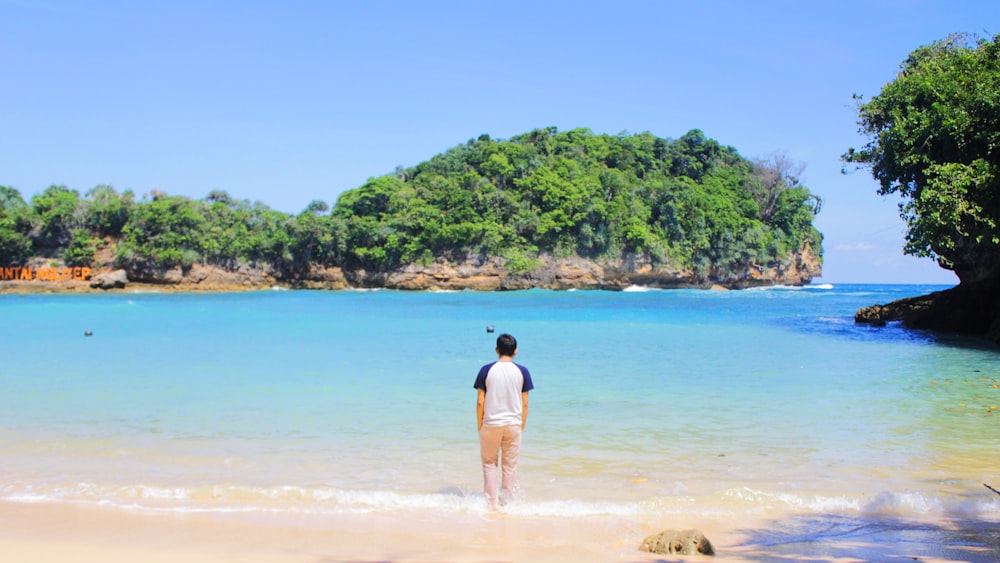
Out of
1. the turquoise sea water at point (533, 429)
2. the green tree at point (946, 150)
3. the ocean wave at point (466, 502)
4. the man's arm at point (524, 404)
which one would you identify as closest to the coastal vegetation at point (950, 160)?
the green tree at point (946, 150)

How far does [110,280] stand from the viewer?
224 ft

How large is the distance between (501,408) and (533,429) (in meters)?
3.43

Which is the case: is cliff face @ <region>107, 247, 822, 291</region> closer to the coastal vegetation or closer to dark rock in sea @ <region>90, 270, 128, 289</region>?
dark rock in sea @ <region>90, 270, 128, 289</region>

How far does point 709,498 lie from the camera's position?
6117mm

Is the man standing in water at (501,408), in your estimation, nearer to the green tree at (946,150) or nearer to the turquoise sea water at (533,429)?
the turquoise sea water at (533,429)

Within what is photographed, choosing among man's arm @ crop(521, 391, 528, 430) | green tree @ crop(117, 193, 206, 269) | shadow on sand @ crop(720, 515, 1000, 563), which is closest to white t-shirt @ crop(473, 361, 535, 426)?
man's arm @ crop(521, 391, 528, 430)

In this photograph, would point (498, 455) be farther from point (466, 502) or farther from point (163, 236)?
point (163, 236)

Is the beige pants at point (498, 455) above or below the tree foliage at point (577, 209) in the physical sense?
below

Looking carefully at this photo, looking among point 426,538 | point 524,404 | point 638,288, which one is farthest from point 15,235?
point 426,538

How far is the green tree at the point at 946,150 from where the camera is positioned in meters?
17.1

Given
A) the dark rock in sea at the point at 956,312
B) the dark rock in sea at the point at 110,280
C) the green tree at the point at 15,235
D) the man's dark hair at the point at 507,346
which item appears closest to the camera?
the man's dark hair at the point at 507,346

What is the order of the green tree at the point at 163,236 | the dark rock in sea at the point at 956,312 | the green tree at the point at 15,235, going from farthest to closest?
the green tree at the point at 163,236 → the green tree at the point at 15,235 → the dark rock in sea at the point at 956,312

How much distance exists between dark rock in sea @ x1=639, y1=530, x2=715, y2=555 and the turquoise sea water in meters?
0.92

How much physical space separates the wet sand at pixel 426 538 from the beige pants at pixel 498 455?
257mm
